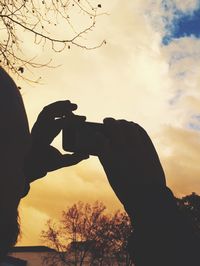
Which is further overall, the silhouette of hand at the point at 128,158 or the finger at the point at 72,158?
the finger at the point at 72,158

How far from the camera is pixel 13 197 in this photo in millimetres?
1138

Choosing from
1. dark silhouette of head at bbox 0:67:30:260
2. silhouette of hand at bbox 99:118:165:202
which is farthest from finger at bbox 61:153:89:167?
dark silhouette of head at bbox 0:67:30:260

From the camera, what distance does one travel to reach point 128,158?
1403mm

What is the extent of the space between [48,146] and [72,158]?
0.12 metres

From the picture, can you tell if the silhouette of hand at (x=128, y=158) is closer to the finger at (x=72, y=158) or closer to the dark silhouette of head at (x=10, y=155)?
the finger at (x=72, y=158)

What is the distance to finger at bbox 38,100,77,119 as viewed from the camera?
5.53ft

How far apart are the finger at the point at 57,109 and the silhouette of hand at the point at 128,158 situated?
0.83 feet

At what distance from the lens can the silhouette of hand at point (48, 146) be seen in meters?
1.53

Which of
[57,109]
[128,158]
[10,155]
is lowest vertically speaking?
[10,155]

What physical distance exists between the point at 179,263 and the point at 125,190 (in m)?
0.28

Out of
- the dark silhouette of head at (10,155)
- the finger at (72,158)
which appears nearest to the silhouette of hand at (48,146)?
the finger at (72,158)

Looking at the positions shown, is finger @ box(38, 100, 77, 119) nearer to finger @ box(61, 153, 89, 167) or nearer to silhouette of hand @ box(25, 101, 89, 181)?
silhouette of hand @ box(25, 101, 89, 181)

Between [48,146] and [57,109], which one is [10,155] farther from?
[57,109]

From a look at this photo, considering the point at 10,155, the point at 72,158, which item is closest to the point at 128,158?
the point at 72,158
